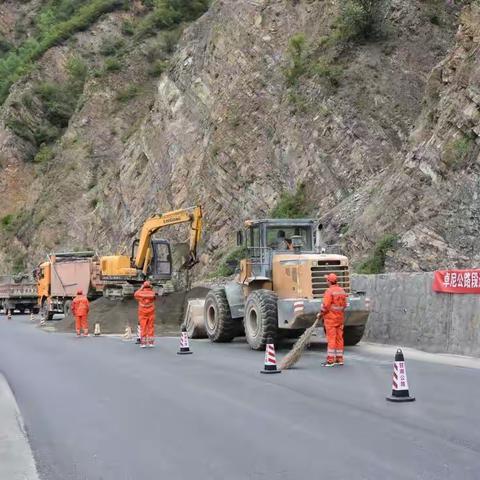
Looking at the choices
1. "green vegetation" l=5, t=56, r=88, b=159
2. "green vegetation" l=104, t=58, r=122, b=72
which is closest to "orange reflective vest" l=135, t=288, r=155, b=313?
"green vegetation" l=104, t=58, r=122, b=72

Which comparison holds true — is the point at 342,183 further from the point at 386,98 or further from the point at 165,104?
the point at 165,104

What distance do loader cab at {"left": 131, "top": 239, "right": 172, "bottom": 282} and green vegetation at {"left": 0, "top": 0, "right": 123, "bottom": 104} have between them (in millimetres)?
41486

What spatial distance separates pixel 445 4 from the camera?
1268 inches

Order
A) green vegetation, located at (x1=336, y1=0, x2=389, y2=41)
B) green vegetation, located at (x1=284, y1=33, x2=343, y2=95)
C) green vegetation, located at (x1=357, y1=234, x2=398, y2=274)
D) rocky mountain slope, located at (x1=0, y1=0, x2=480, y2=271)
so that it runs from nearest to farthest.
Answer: green vegetation, located at (x1=357, y1=234, x2=398, y2=274) < rocky mountain slope, located at (x1=0, y1=0, x2=480, y2=271) < green vegetation, located at (x1=284, y1=33, x2=343, y2=95) < green vegetation, located at (x1=336, y1=0, x2=389, y2=41)

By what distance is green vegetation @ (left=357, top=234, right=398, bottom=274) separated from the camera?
2236cm

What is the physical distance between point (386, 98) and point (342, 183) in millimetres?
4118

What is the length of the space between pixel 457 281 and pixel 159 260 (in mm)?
15571

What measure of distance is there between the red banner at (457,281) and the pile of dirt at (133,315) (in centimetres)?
1088

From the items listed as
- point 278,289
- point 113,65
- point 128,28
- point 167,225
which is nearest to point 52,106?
point 113,65

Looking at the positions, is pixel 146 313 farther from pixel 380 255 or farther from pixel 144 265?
pixel 144 265

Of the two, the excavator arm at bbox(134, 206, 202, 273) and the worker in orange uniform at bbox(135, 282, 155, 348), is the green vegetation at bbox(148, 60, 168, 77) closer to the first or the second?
the excavator arm at bbox(134, 206, 202, 273)

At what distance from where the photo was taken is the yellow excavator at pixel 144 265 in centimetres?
2723

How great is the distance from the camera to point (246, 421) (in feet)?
27.5

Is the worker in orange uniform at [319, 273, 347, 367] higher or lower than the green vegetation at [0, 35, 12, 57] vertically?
lower
